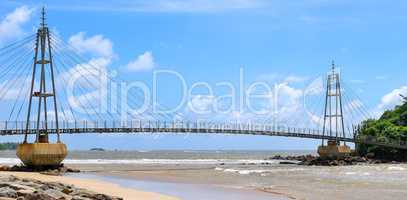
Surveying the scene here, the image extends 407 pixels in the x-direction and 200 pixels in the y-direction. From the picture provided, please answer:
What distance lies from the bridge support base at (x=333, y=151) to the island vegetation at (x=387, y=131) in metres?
7.13

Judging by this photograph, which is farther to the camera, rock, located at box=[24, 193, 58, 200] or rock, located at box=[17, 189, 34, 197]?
rock, located at box=[17, 189, 34, 197]

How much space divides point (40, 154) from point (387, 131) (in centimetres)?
6258

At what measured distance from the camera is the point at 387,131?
95.7 metres

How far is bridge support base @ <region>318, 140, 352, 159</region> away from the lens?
8789 cm

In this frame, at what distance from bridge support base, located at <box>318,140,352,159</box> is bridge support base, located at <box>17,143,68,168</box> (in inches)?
1899

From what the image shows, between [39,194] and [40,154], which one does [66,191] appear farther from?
[40,154]

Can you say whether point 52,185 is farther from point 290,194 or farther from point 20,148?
point 20,148

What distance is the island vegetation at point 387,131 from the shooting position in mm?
92387

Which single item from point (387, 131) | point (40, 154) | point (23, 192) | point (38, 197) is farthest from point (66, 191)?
point (387, 131)

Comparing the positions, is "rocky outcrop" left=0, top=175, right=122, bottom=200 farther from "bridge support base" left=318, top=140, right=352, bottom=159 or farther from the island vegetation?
the island vegetation

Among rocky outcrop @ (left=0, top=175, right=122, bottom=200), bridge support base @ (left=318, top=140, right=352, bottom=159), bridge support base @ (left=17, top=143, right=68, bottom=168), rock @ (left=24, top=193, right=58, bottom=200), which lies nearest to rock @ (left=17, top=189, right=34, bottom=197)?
rocky outcrop @ (left=0, top=175, right=122, bottom=200)

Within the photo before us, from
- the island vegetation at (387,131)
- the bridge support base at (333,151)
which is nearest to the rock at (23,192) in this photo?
the bridge support base at (333,151)

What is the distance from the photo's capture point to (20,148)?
4975 cm

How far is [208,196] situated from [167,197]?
7.31 ft
